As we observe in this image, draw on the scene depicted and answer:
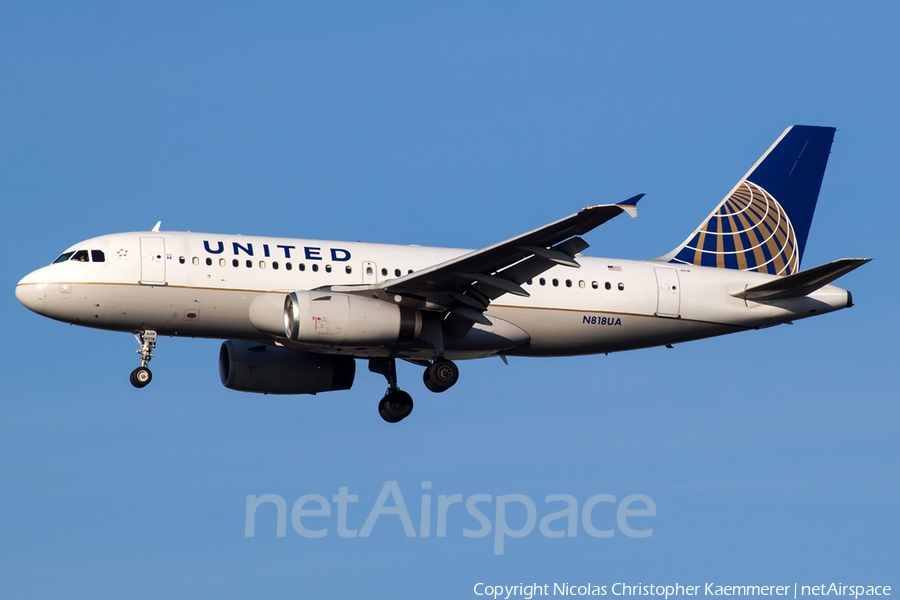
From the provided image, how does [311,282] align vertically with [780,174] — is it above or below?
below

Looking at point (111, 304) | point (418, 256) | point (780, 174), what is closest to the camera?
point (111, 304)

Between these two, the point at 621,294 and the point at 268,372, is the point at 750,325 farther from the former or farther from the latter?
the point at 268,372

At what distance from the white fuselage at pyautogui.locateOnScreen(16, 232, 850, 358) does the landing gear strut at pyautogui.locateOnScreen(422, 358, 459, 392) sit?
0.42m

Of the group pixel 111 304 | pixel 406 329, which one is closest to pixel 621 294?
pixel 406 329

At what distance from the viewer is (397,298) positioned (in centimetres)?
3027

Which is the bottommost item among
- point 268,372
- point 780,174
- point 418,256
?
point 268,372

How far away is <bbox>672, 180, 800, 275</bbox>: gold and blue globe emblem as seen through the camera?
3616 cm

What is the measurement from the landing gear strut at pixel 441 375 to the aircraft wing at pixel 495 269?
1.33 m

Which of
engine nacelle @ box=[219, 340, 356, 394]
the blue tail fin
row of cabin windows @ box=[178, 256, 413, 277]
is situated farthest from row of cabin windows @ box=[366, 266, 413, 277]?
the blue tail fin

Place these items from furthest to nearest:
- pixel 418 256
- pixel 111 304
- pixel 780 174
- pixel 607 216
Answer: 1. pixel 780 174
2. pixel 418 256
3. pixel 111 304
4. pixel 607 216

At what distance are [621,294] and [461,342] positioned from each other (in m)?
4.72

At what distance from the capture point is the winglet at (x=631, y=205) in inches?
938

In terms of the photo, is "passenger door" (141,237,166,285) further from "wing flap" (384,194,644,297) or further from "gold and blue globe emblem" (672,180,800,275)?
"gold and blue globe emblem" (672,180,800,275)

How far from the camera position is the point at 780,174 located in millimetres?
38281
